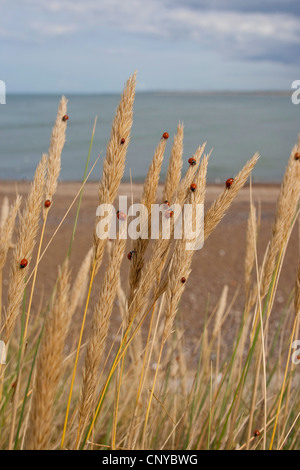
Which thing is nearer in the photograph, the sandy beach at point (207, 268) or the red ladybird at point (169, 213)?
the red ladybird at point (169, 213)

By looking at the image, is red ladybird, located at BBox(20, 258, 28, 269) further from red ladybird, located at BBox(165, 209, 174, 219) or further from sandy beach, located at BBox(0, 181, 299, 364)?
sandy beach, located at BBox(0, 181, 299, 364)

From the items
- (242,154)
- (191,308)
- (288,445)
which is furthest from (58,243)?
(242,154)

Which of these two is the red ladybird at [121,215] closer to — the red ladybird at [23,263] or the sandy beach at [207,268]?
the red ladybird at [23,263]

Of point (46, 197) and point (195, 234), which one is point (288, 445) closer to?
point (195, 234)

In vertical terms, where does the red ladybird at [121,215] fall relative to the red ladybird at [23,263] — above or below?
above
